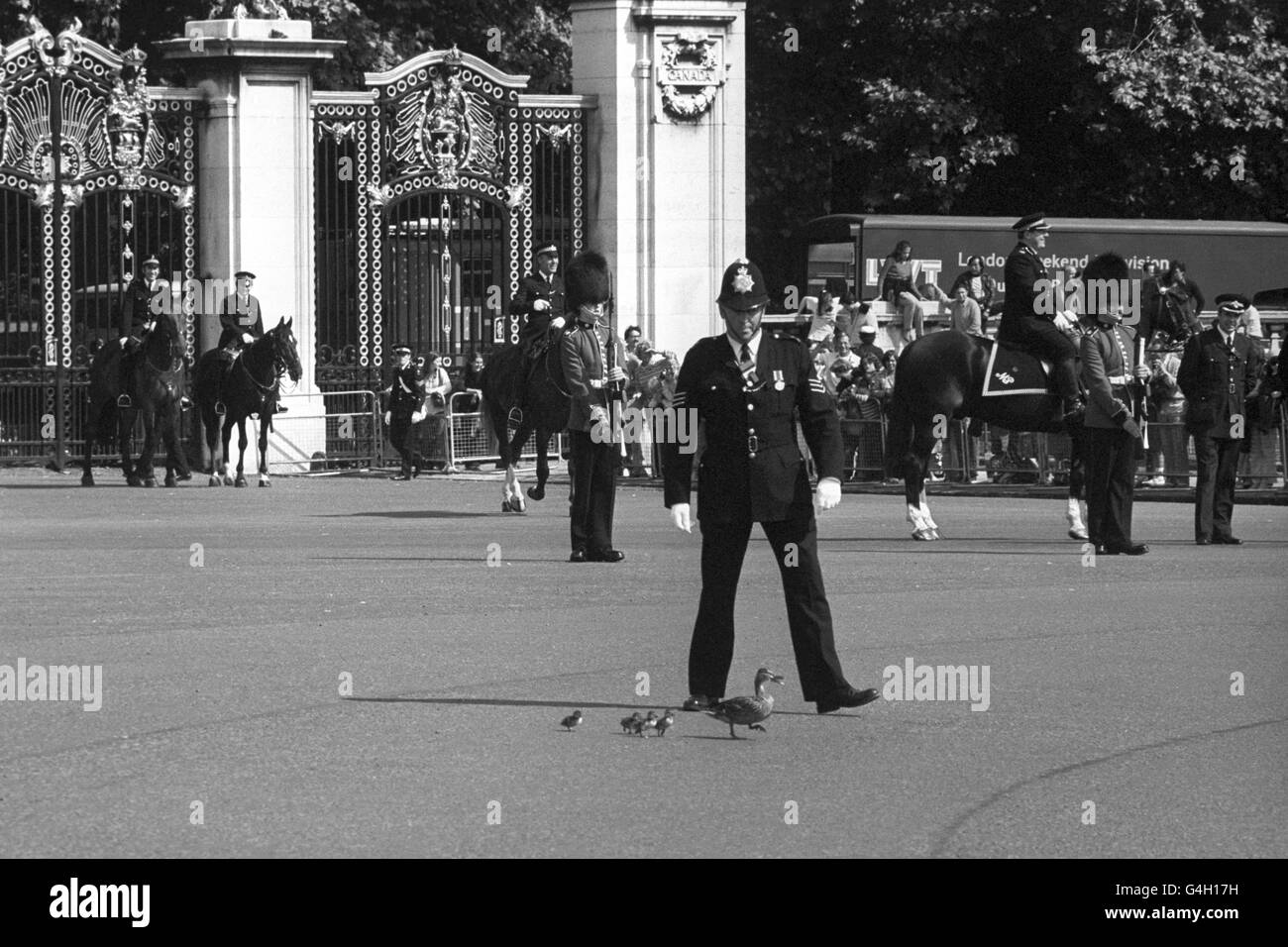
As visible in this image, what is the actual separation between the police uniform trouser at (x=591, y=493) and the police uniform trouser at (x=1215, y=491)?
182 inches

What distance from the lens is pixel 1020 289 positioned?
19922 millimetres

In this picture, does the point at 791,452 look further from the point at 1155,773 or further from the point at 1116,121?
the point at 1116,121

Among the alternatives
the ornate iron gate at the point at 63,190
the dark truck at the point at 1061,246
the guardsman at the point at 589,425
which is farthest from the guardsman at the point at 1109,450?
the dark truck at the point at 1061,246

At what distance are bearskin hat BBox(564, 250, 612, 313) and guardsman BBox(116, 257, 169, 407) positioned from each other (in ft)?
31.2

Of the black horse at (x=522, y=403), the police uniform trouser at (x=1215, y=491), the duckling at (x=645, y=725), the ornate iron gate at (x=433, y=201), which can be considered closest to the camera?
the duckling at (x=645, y=725)

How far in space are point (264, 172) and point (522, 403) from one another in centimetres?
890

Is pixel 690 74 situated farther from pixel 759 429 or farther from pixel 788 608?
pixel 788 608

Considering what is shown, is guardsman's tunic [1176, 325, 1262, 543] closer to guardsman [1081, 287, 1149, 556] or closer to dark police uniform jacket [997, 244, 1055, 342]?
guardsman [1081, 287, 1149, 556]

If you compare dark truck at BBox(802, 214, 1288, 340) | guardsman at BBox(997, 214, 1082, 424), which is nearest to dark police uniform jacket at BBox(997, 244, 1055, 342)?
→ guardsman at BBox(997, 214, 1082, 424)

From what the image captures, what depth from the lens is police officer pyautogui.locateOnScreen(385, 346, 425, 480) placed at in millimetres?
28078

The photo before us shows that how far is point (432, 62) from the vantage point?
29125 mm

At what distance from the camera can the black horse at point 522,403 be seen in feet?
65.8

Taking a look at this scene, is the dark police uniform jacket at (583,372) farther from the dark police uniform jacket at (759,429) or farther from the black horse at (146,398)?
the black horse at (146,398)

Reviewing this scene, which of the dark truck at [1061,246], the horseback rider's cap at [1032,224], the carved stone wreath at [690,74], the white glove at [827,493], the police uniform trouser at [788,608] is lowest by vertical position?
the police uniform trouser at [788,608]
